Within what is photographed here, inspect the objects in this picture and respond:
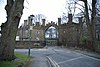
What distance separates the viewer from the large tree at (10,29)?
18312 mm

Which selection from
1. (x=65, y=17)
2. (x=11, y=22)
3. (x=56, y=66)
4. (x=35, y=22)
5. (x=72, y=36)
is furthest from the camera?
(x=35, y=22)

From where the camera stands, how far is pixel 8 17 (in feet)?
63.5

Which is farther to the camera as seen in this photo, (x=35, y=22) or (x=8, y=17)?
(x=35, y=22)

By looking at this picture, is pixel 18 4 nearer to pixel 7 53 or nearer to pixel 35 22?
pixel 7 53

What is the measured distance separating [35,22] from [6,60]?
306ft

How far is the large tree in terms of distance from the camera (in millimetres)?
18312

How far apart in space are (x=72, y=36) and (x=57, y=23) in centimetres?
2464

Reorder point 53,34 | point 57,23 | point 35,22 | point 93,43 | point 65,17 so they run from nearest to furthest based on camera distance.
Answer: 1. point 93,43
2. point 65,17
3. point 57,23
4. point 35,22
5. point 53,34

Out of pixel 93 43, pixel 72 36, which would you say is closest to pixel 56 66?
pixel 93 43

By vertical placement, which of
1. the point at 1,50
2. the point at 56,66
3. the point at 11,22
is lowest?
the point at 56,66

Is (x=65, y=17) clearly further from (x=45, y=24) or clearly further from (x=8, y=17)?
(x=8, y=17)

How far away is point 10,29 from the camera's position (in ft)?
61.9

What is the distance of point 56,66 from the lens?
17.3 meters

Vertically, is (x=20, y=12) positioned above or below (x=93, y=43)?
above
